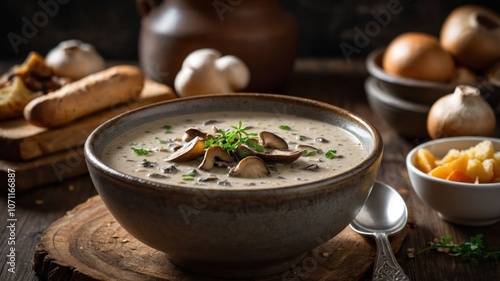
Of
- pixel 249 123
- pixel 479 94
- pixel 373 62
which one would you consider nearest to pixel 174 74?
pixel 373 62

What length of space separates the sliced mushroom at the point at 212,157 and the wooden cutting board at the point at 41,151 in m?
0.97

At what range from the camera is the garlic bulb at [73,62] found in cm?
324

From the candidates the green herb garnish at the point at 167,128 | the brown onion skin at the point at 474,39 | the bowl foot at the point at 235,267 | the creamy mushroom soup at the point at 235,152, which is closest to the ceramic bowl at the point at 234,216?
the bowl foot at the point at 235,267

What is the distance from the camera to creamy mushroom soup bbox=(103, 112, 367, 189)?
183 cm

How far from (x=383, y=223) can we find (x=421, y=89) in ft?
3.01

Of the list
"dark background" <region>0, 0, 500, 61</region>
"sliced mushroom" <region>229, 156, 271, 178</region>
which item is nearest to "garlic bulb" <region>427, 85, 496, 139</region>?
"sliced mushroom" <region>229, 156, 271, 178</region>

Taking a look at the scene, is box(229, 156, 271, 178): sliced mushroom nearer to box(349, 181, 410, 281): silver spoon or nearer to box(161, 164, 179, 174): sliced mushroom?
box(161, 164, 179, 174): sliced mushroom

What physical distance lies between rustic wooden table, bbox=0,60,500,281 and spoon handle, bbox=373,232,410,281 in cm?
5

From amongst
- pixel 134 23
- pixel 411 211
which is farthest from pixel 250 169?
pixel 134 23

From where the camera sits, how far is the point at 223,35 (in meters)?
3.29

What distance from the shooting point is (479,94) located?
266cm

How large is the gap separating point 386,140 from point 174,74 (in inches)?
40.4

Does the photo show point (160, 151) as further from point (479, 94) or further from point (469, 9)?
point (469, 9)

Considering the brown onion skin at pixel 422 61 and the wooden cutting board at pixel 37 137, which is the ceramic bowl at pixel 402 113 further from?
the wooden cutting board at pixel 37 137
